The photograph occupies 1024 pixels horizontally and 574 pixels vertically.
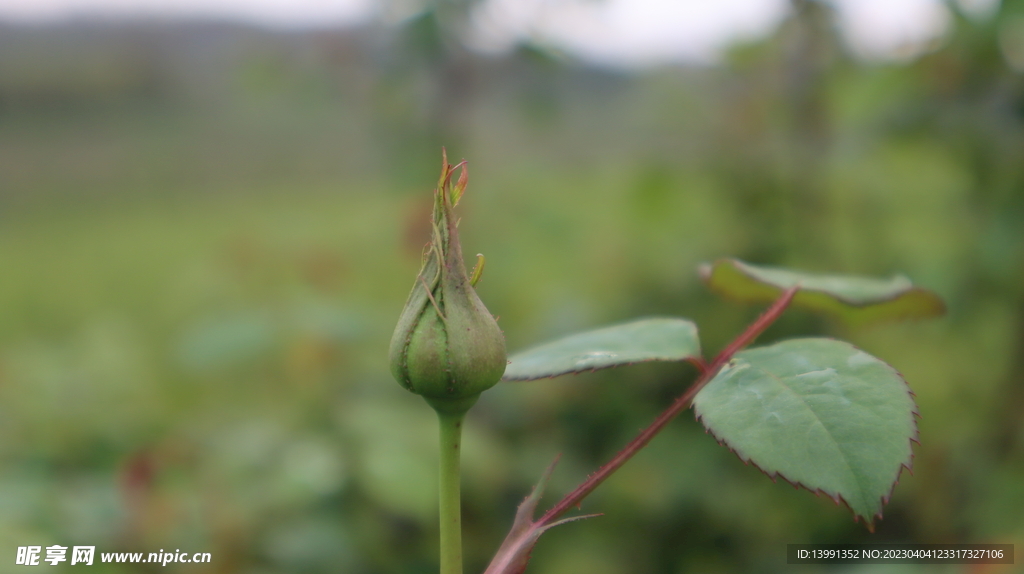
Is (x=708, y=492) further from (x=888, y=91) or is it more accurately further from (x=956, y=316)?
(x=888, y=91)

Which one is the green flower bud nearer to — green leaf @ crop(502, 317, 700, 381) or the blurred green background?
green leaf @ crop(502, 317, 700, 381)

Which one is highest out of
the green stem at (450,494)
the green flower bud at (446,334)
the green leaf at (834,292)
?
the green leaf at (834,292)

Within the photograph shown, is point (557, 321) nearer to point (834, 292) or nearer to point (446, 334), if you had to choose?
point (834, 292)

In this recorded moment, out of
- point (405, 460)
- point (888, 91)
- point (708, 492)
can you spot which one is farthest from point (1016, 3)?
point (405, 460)

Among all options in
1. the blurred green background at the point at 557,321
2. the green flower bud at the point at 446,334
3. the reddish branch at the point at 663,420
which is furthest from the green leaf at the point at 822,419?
the blurred green background at the point at 557,321

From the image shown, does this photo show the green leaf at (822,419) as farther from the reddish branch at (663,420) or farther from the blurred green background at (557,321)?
the blurred green background at (557,321)

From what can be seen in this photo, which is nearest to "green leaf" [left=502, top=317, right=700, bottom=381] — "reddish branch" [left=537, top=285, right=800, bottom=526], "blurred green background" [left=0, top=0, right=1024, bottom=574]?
"reddish branch" [left=537, top=285, right=800, bottom=526]
